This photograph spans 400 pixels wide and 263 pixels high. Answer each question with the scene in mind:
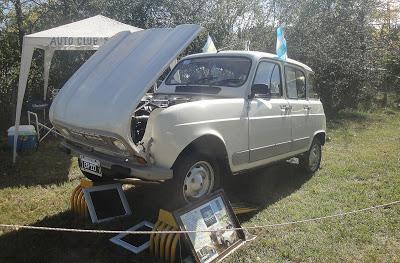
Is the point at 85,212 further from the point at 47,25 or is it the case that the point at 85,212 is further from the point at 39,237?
the point at 47,25

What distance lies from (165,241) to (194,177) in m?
0.97

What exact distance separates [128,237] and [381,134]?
9.35 metres

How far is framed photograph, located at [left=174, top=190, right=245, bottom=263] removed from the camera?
12.0ft

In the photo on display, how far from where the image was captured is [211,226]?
3.93 m

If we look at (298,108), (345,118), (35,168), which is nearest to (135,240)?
(298,108)

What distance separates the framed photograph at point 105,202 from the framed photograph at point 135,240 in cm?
52

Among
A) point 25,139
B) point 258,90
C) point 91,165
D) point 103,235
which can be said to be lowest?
point 103,235

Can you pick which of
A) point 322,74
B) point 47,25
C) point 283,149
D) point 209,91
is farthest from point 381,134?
point 47,25

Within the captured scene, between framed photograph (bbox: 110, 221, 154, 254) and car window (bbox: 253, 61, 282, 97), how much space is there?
2.20 m

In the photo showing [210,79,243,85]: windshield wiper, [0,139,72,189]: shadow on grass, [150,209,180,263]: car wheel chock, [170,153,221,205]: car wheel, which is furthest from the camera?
[0,139,72,189]: shadow on grass

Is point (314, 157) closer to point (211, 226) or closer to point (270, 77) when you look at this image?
point (270, 77)

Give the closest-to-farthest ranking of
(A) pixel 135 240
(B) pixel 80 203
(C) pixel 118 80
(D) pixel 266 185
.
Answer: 1. (A) pixel 135 240
2. (C) pixel 118 80
3. (B) pixel 80 203
4. (D) pixel 266 185

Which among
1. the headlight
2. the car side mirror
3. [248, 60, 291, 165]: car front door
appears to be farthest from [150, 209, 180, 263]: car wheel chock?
the car side mirror

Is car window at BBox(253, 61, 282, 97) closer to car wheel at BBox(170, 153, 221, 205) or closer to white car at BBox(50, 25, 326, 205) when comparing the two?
white car at BBox(50, 25, 326, 205)
